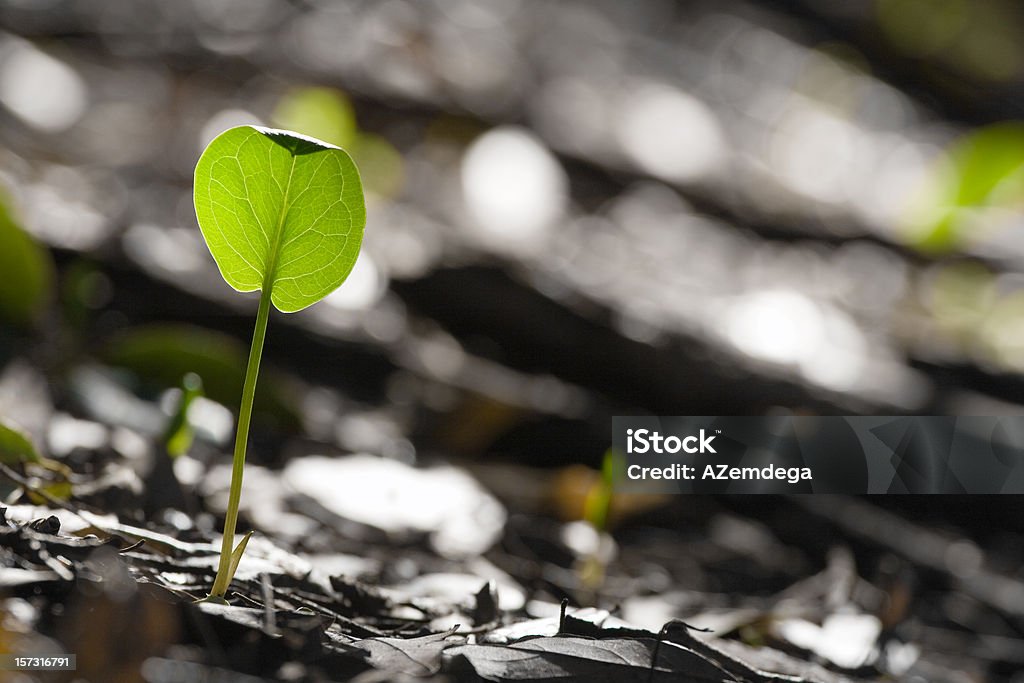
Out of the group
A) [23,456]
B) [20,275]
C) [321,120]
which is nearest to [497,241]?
[321,120]

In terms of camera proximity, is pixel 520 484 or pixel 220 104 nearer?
pixel 520 484

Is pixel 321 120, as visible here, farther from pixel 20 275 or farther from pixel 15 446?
pixel 15 446

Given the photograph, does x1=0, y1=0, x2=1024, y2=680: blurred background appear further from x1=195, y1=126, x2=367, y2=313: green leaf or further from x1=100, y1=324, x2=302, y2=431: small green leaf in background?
x1=195, y1=126, x2=367, y2=313: green leaf

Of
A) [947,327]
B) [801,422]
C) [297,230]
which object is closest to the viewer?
[297,230]

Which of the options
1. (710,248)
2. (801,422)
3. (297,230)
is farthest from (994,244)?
(297,230)

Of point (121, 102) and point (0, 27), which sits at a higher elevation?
point (0, 27)

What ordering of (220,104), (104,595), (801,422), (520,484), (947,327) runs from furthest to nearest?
1. (220,104)
2. (947,327)
3. (801,422)
4. (520,484)
5. (104,595)

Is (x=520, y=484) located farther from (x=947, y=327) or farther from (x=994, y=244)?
(x=994, y=244)
